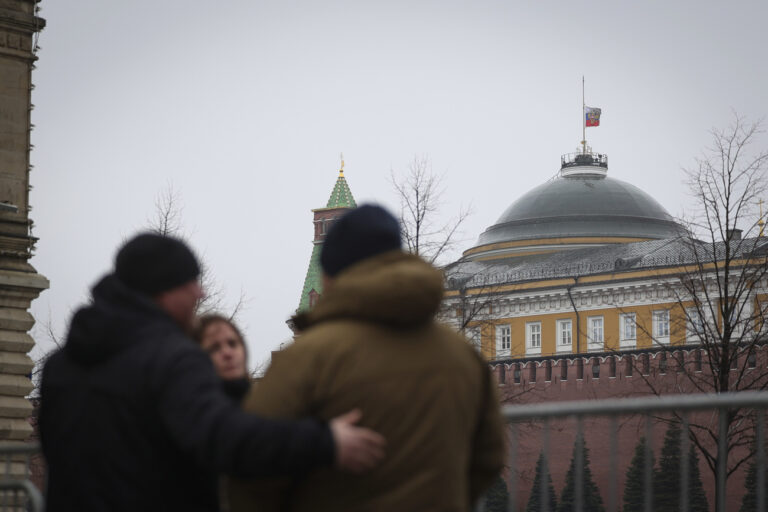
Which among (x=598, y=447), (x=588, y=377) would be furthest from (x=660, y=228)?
(x=598, y=447)

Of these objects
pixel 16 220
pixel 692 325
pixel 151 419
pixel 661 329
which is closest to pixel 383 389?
pixel 151 419

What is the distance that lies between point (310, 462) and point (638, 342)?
182ft

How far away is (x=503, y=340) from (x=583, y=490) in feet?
192

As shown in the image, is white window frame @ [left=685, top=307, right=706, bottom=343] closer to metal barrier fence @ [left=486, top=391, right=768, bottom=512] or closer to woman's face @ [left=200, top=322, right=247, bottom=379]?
metal barrier fence @ [left=486, top=391, right=768, bottom=512]

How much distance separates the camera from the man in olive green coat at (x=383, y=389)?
3541 mm

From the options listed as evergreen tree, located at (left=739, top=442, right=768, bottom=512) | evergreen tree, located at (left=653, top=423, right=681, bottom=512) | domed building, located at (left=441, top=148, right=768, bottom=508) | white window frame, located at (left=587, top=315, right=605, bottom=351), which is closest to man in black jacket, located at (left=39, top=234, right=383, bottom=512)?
evergreen tree, located at (left=653, top=423, right=681, bottom=512)

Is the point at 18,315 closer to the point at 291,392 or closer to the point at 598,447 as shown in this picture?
the point at 598,447

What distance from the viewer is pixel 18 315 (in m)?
18.4

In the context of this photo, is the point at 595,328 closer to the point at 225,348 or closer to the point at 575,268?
the point at 575,268

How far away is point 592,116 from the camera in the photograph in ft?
279

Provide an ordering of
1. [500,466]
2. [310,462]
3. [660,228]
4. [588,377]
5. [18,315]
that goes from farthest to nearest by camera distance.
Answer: [660,228] < [588,377] < [18,315] < [500,466] < [310,462]

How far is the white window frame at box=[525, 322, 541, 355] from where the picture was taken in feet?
204

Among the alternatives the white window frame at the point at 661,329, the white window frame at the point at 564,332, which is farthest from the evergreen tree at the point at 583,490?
the white window frame at the point at 564,332

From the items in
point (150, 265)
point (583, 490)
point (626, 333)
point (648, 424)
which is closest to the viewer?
point (150, 265)
